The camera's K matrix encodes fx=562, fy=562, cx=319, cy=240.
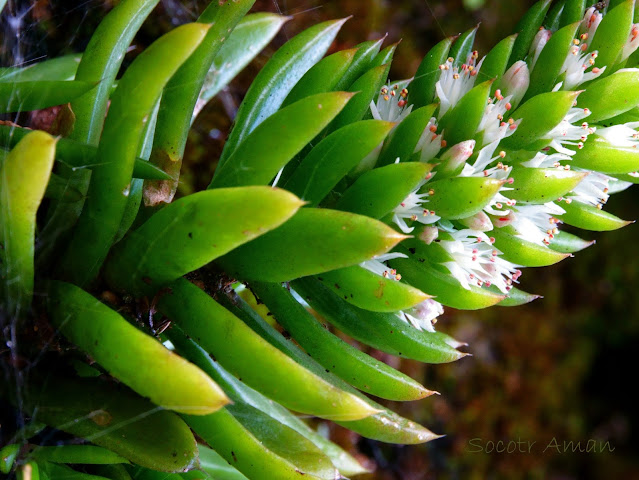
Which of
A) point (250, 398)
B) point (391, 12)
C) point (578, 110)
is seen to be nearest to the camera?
point (578, 110)

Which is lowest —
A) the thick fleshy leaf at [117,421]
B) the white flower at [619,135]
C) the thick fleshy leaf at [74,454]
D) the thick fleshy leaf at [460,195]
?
the thick fleshy leaf at [74,454]

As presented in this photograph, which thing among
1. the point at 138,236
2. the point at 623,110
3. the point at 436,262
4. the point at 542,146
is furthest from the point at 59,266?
the point at 623,110

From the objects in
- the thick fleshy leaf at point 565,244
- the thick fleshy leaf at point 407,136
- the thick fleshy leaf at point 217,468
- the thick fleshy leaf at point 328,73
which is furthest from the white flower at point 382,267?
the thick fleshy leaf at point 217,468

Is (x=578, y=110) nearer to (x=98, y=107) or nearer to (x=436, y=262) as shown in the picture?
(x=436, y=262)

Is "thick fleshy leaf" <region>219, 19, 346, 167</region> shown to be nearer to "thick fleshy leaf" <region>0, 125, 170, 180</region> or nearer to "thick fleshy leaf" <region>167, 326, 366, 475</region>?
"thick fleshy leaf" <region>0, 125, 170, 180</region>

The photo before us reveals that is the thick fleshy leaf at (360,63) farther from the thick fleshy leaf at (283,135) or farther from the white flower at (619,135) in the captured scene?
the white flower at (619,135)
